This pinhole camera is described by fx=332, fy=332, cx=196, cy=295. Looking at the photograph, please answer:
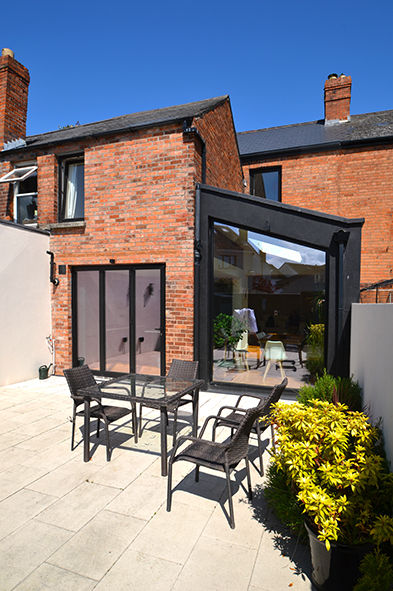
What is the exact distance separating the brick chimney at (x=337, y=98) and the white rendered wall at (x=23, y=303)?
11490 millimetres

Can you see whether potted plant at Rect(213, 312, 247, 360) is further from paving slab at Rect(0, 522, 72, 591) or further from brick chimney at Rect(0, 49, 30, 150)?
brick chimney at Rect(0, 49, 30, 150)

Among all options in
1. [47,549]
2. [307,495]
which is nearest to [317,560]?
[307,495]

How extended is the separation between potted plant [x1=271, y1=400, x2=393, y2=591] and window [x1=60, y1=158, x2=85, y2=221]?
725 cm

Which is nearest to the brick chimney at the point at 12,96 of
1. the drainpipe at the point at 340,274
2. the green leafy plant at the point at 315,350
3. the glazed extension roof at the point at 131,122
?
the glazed extension roof at the point at 131,122

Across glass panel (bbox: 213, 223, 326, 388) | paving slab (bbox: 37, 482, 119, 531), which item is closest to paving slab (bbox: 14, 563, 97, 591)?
paving slab (bbox: 37, 482, 119, 531)

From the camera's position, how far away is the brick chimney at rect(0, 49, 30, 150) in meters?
9.16

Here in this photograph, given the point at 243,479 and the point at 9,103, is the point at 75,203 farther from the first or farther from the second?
the point at 243,479

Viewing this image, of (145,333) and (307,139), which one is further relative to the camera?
(307,139)

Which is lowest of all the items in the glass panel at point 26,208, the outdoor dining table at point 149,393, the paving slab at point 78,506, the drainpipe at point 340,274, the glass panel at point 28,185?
the paving slab at point 78,506

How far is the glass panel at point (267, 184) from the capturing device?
11.8 meters

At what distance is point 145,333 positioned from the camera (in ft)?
23.9

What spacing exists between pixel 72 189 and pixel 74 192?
0.10 metres

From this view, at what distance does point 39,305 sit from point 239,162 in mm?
7888

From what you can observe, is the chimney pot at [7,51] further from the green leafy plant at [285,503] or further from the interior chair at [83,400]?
the green leafy plant at [285,503]
